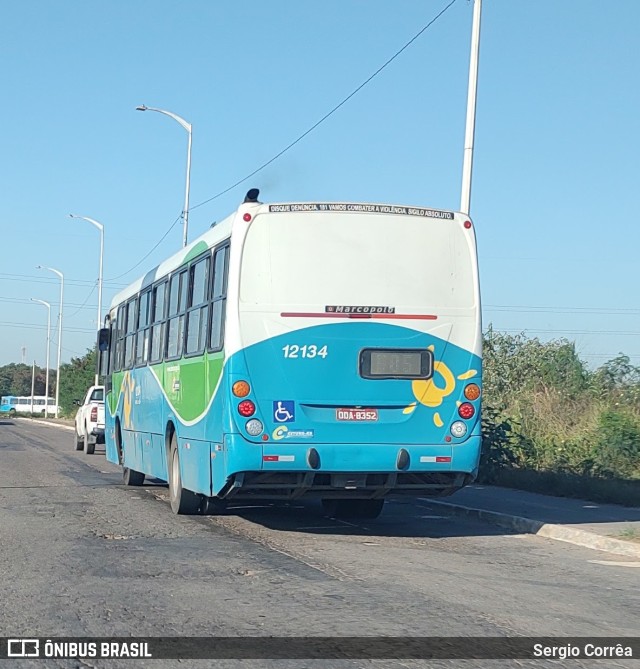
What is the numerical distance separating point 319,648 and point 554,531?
682cm

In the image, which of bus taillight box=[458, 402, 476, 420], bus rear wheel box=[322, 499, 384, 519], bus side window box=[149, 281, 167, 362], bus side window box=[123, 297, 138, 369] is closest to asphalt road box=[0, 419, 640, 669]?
bus rear wheel box=[322, 499, 384, 519]

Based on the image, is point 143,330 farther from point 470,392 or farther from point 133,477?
point 470,392

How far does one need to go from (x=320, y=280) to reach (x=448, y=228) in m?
1.58

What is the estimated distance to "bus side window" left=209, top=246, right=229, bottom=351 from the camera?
39.5 feet

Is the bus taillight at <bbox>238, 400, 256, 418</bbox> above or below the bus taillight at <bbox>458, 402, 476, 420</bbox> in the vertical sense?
below

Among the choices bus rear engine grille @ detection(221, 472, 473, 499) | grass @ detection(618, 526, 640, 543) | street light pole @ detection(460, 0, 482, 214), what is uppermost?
street light pole @ detection(460, 0, 482, 214)

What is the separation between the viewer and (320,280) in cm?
1189

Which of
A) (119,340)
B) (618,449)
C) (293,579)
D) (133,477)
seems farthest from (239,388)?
(618,449)

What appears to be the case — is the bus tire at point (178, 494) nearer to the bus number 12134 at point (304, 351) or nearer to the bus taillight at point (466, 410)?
the bus number 12134 at point (304, 351)

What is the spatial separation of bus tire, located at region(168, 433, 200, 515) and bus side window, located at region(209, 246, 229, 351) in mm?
2650

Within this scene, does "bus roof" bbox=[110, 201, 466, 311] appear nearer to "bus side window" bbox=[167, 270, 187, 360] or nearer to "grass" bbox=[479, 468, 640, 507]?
"bus side window" bbox=[167, 270, 187, 360]

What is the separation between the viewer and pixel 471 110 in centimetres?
1830

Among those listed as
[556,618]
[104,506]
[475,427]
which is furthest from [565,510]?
[556,618]

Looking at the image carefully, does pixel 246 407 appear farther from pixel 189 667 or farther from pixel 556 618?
pixel 189 667
